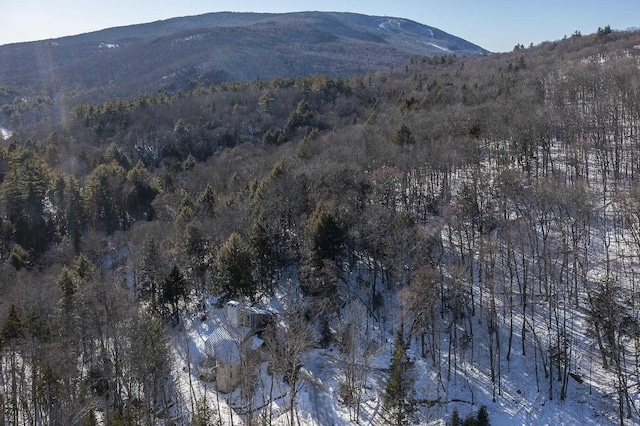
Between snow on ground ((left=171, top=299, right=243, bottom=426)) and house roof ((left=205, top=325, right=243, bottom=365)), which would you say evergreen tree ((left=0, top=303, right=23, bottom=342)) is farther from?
house roof ((left=205, top=325, right=243, bottom=365))

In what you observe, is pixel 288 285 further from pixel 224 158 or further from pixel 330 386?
pixel 224 158

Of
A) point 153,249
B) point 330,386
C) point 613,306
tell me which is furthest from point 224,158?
point 613,306

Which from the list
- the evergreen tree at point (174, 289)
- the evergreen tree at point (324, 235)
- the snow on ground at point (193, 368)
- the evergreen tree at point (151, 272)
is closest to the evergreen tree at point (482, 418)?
the snow on ground at point (193, 368)

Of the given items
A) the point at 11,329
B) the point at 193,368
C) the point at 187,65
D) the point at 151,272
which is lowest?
the point at 193,368

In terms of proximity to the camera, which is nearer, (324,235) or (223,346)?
(223,346)

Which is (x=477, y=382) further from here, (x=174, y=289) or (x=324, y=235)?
(x=174, y=289)

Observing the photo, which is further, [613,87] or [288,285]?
[613,87]

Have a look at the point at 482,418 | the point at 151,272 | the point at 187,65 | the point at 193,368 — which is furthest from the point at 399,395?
the point at 187,65

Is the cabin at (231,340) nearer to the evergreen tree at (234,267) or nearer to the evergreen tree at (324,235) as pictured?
the evergreen tree at (234,267)
